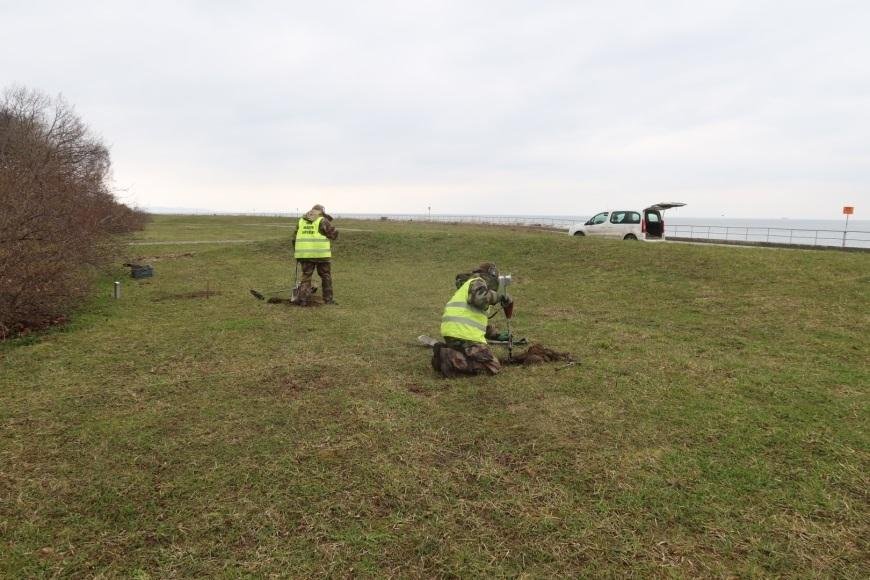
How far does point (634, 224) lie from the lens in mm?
19922

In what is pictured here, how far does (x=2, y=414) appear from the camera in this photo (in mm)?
4273

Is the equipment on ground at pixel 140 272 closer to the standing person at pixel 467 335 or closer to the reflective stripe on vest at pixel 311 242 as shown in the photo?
the reflective stripe on vest at pixel 311 242

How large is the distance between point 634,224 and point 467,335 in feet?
54.6

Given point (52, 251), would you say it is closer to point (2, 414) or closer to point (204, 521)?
point (2, 414)

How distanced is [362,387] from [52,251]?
5820mm

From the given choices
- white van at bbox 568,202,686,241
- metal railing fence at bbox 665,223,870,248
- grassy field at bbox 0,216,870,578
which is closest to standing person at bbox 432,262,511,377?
grassy field at bbox 0,216,870,578

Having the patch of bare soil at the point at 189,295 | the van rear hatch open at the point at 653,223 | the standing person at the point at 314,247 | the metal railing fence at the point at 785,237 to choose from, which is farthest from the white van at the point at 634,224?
the patch of bare soil at the point at 189,295

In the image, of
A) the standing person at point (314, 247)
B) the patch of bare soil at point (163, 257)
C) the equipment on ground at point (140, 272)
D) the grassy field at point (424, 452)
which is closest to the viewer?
the grassy field at point (424, 452)

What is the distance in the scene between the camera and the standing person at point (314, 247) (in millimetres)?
9719

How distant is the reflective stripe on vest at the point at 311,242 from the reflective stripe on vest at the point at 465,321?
4.89 metres

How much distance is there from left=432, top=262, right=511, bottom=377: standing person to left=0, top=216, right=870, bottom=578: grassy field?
32 centimetres

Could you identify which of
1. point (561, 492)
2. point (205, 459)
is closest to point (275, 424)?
point (205, 459)

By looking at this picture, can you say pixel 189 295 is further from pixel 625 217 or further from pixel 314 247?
pixel 625 217

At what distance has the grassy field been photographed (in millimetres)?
2654
